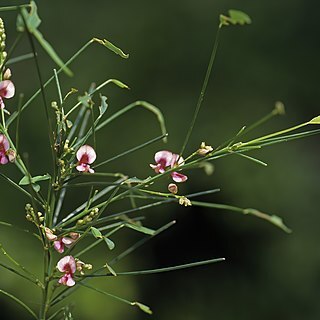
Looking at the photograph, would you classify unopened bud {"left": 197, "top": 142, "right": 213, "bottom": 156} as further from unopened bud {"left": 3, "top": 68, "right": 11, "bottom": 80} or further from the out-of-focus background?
the out-of-focus background

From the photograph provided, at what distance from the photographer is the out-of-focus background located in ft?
8.14

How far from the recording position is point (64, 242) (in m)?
0.55

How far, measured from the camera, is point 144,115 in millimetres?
2531

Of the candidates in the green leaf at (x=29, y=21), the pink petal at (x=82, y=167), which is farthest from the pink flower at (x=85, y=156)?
the green leaf at (x=29, y=21)

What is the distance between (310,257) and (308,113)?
50 cm

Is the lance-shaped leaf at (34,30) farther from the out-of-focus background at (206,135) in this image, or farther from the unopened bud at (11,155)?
the out-of-focus background at (206,135)

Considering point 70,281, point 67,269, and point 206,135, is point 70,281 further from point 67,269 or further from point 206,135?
point 206,135

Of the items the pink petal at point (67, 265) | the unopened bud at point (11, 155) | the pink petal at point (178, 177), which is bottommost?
the pink petal at point (67, 265)

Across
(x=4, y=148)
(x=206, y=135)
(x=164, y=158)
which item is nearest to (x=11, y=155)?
(x=4, y=148)

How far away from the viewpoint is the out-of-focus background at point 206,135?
248 cm

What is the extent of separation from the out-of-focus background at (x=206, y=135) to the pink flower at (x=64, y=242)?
1.83 meters

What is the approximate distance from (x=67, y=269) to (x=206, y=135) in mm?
1946

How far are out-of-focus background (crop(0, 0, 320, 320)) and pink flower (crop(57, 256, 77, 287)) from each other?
72.3 inches

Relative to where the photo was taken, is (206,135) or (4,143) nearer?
(4,143)
